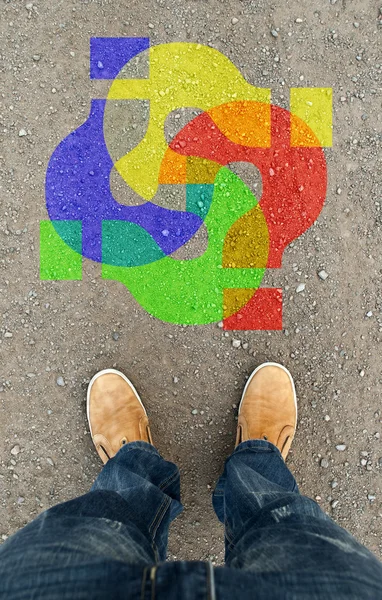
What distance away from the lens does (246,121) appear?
1.44 m

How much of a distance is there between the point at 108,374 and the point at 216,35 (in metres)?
1.26

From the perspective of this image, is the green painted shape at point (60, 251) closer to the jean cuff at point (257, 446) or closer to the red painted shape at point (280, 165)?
the red painted shape at point (280, 165)

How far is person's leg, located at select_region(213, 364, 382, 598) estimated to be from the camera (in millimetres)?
729

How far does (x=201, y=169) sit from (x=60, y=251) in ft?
1.91

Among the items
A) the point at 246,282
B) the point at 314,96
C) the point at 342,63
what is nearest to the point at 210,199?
the point at 246,282

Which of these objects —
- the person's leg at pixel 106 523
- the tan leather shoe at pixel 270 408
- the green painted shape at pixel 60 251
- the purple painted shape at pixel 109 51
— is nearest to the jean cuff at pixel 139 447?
the person's leg at pixel 106 523

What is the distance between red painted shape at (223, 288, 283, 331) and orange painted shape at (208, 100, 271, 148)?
1.74 ft

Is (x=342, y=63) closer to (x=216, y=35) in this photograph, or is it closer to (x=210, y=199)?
(x=216, y=35)

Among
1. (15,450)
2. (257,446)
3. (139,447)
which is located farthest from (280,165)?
(15,450)

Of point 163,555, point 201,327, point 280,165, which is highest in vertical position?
point 280,165

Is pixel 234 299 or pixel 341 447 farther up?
pixel 234 299

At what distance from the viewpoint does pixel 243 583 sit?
0.66 m

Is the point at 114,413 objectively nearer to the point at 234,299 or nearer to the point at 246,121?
the point at 234,299

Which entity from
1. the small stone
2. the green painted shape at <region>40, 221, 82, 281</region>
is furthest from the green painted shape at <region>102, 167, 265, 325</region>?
the small stone
